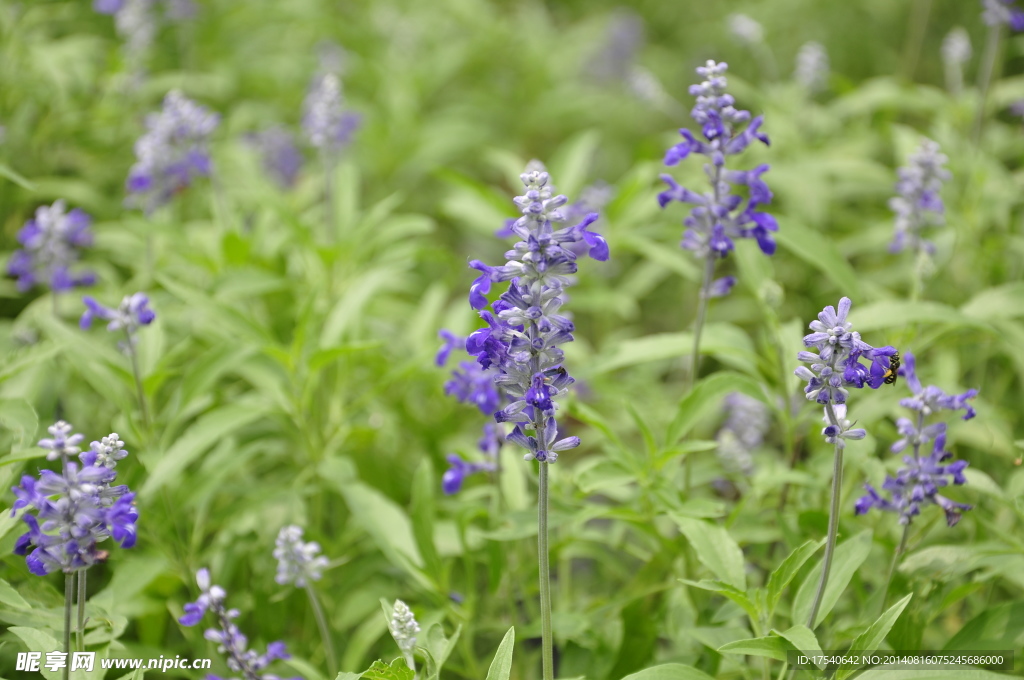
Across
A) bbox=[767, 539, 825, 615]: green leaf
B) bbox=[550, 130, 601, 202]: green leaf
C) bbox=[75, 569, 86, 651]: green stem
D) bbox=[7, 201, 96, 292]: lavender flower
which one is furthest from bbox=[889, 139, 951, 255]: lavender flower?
bbox=[7, 201, 96, 292]: lavender flower

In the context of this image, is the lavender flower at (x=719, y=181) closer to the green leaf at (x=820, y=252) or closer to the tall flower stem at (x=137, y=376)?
the green leaf at (x=820, y=252)

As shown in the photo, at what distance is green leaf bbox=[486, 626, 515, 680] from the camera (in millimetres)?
2203

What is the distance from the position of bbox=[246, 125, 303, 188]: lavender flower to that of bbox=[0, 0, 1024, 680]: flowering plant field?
0.04 meters

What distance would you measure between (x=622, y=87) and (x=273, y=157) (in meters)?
4.47

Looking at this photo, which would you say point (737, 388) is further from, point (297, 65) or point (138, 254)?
point (297, 65)

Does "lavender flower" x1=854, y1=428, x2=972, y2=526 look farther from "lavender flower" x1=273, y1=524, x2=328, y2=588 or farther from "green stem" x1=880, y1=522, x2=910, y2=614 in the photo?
"lavender flower" x1=273, y1=524, x2=328, y2=588

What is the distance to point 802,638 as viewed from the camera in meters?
2.23

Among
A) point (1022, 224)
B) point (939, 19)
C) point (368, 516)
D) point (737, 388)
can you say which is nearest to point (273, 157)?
point (368, 516)

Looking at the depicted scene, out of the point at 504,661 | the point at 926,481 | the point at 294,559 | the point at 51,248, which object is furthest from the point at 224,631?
the point at 926,481

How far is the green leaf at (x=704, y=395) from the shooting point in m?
2.95

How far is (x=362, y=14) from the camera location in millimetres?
8906

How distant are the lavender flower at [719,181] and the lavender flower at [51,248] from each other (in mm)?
2818

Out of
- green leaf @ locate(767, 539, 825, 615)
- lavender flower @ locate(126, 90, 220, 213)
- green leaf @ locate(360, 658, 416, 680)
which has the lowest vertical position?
green leaf @ locate(360, 658, 416, 680)

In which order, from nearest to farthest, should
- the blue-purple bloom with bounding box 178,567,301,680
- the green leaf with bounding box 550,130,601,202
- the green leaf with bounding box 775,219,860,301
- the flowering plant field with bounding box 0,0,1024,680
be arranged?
the flowering plant field with bounding box 0,0,1024,680, the blue-purple bloom with bounding box 178,567,301,680, the green leaf with bounding box 775,219,860,301, the green leaf with bounding box 550,130,601,202
